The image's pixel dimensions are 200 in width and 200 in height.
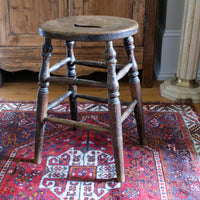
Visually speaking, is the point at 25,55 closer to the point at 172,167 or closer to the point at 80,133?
the point at 80,133

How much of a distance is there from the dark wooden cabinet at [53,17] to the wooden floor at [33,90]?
0.51 ft

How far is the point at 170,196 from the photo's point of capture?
3.84 feet

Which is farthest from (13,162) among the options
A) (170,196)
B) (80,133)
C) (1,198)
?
(170,196)

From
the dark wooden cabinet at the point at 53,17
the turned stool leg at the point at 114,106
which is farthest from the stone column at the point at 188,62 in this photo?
the turned stool leg at the point at 114,106

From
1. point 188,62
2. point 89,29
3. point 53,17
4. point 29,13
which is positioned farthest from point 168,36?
point 89,29

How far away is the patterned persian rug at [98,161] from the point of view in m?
1.20

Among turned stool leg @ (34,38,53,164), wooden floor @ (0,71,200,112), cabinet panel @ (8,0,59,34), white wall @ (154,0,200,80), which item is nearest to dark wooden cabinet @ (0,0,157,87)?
cabinet panel @ (8,0,59,34)

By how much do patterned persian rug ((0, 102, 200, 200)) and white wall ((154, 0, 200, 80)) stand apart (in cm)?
63

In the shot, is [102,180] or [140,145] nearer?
[102,180]

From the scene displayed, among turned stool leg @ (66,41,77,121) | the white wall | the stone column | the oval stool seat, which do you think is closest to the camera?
the oval stool seat

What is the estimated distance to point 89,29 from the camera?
3.76 ft

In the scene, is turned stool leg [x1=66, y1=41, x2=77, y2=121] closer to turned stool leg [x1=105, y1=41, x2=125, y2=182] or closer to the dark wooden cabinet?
turned stool leg [x1=105, y1=41, x2=125, y2=182]

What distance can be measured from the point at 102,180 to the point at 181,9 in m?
1.51

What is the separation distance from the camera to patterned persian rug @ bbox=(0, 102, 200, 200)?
120 centimetres
